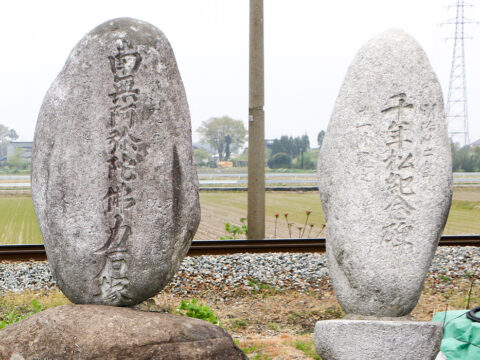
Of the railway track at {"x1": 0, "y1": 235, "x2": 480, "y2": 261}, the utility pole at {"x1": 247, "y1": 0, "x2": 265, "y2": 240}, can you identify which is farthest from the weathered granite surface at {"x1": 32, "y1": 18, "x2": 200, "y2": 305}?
the utility pole at {"x1": 247, "y1": 0, "x2": 265, "y2": 240}

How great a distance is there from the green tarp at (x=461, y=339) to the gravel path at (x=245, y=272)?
176cm

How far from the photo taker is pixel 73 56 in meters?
3.93

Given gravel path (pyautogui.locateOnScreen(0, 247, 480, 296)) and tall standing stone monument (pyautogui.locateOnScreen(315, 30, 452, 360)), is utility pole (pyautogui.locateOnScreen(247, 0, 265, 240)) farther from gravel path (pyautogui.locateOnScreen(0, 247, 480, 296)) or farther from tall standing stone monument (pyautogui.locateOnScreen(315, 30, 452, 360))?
tall standing stone monument (pyautogui.locateOnScreen(315, 30, 452, 360))

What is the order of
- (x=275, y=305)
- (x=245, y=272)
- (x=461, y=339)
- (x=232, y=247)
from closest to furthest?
(x=461, y=339) < (x=275, y=305) < (x=245, y=272) < (x=232, y=247)

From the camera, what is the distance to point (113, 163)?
12.6 ft

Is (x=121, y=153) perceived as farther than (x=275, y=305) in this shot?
No

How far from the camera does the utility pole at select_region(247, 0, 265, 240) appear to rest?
7598mm

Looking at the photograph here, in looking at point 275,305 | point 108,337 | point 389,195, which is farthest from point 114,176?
point 275,305

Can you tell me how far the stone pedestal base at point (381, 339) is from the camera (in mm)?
3934

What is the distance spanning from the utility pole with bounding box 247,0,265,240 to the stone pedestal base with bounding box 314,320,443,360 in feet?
13.1

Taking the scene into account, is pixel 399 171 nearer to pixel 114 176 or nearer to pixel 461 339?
pixel 461 339

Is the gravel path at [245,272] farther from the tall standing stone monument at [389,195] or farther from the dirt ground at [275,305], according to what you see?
the tall standing stone monument at [389,195]

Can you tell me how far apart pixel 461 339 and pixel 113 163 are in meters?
3.26

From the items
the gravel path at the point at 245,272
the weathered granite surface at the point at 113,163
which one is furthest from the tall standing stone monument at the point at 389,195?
the gravel path at the point at 245,272
